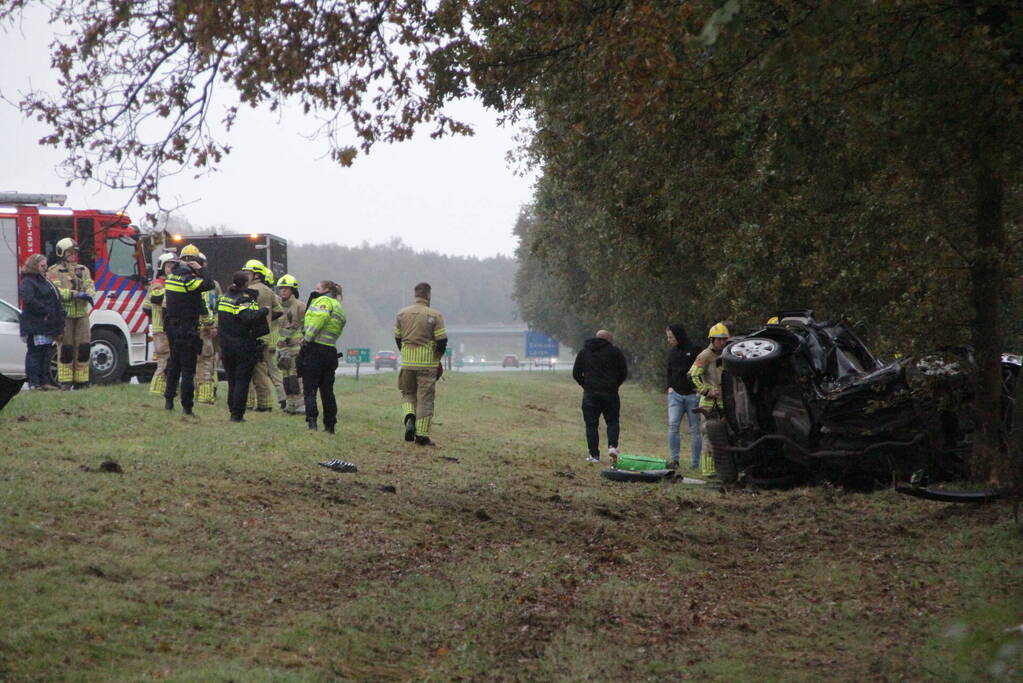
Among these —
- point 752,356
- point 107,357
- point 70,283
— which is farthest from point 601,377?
point 107,357

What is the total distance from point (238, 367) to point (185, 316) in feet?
3.09

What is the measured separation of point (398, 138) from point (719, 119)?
134 inches

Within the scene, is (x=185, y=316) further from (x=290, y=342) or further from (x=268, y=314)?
(x=290, y=342)

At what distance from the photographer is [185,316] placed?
15953mm

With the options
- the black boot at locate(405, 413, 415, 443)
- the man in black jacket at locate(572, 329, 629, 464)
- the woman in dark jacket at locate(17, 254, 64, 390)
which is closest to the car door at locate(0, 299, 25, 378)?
the woman in dark jacket at locate(17, 254, 64, 390)

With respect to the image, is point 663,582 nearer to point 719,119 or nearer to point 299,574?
point 299,574

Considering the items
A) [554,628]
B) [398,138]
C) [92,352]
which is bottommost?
[554,628]

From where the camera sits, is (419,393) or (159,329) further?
(159,329)

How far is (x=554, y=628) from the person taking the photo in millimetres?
7078

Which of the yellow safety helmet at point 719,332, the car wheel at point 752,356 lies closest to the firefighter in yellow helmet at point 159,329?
the yellow safety helmet at point 719,332

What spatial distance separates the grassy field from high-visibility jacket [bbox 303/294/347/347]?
2135 millimetres

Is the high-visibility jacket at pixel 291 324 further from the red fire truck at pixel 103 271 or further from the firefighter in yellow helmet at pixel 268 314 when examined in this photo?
the red fire truck at pixel 103 271

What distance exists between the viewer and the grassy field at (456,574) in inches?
243

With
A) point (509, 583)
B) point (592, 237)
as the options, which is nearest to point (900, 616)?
point (509, 583)
